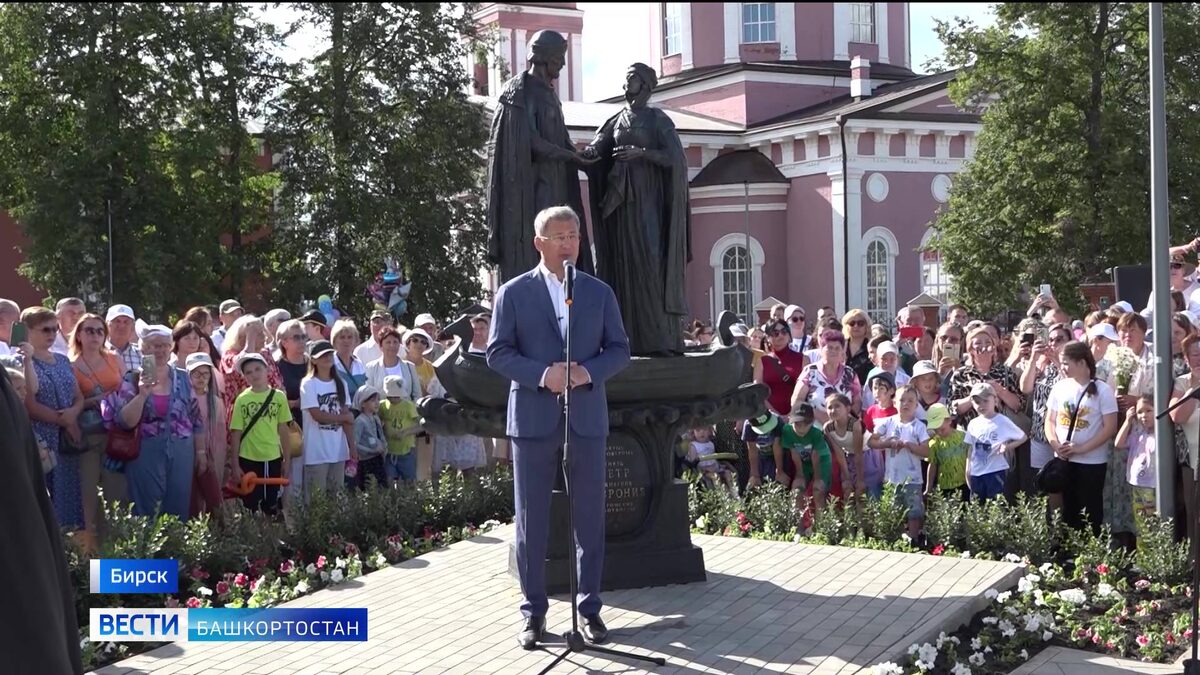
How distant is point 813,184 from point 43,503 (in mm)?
37532

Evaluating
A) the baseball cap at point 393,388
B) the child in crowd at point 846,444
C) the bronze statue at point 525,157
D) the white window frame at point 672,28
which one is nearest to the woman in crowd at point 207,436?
the baseball cap at point 393,388

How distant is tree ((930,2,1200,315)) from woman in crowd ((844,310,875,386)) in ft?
60.9

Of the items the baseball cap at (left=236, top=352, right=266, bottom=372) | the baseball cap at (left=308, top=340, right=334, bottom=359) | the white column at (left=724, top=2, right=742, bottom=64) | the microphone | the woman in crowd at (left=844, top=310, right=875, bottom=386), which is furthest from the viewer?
the white column at (left=724, top=2, right=742, bottom=64)

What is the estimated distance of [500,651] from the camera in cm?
669

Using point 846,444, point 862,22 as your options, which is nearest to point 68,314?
point 846,444

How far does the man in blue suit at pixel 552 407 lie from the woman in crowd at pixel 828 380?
443 centimetres

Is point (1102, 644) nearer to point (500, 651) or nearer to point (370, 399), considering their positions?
point (500, 651)

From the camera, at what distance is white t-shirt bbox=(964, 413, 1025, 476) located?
9.80 m

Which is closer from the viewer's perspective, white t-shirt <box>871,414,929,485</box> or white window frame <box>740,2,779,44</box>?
white t-shirt <box>871,414,929,485</box>

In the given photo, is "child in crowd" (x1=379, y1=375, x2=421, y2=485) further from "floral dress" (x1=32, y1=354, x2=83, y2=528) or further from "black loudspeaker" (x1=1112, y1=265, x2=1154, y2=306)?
"black loudspeaker" (x1=1112, y1=265, x2=1154, y2=306)

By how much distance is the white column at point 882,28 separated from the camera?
44875 mm

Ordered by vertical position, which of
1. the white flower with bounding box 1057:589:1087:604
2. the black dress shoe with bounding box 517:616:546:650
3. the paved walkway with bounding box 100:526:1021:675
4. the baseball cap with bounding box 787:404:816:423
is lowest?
the white flower with bounding box 1057:589:1087:604

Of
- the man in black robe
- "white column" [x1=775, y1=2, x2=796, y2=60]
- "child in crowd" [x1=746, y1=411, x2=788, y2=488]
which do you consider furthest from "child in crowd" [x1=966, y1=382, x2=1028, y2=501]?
"white column" [x1=775, y1=2, x2=796, y2=60]

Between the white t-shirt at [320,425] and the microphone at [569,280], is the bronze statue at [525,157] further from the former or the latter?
the white t-shirt at [320,425]
